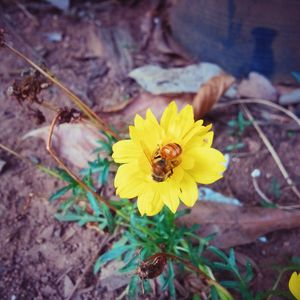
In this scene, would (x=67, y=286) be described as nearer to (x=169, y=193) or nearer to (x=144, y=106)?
(x=169, y=193)

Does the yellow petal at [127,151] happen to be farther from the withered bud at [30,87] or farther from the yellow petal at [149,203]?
the withered bud at [30,87]

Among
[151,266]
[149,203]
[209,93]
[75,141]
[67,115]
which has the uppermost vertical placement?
[67,115]

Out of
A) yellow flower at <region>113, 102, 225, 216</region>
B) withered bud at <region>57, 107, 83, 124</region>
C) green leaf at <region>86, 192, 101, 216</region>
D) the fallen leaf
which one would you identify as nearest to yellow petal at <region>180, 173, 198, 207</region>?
yellow flower at <region>113, 102, 225, 216</region>

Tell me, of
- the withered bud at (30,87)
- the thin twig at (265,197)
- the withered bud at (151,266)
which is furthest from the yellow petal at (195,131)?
the thin twig at (265,197)

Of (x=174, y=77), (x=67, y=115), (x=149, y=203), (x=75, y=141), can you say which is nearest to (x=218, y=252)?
(x=149, y=203)

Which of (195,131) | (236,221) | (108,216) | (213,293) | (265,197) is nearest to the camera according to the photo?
(195,131)

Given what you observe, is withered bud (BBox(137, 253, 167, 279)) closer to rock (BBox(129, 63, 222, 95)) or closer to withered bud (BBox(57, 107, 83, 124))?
withered bud (BBox(57, 107, 83, 124))

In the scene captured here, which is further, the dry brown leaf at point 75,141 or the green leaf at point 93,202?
the dry brown leaf at point 75,141
